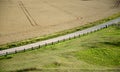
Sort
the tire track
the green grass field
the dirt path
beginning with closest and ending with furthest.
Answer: the green grass field → the dirt path → the tire track

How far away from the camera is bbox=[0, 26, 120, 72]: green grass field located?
24.1 metres

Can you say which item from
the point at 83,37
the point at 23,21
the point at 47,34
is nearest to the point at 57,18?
the point at 23,21

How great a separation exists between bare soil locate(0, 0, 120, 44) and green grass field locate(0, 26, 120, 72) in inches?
384

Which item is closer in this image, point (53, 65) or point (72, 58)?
point (53, 65)

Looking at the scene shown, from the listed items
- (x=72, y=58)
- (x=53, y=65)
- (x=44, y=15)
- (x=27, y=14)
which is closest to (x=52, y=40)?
(x=72, y=58)

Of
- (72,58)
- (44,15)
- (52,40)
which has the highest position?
(44,15)

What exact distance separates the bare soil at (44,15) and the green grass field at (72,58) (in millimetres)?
9753

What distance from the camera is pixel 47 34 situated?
136ft

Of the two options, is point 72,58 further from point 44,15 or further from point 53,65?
point 44,15

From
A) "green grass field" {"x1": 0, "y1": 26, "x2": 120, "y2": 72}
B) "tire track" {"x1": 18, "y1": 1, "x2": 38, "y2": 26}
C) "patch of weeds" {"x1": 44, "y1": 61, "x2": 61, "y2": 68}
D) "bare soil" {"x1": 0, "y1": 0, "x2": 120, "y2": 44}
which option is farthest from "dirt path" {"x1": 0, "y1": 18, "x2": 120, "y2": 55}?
"tire track" {"x1": 18, "y1": 1, "x2": 38, "y2": 26}

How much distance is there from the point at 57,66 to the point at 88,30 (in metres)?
20.4

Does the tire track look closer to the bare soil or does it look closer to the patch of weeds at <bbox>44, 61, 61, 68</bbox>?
the bare soil

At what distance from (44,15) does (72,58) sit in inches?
1129

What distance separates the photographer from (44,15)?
2126 inches
